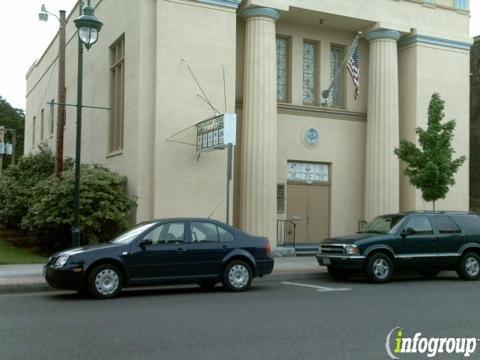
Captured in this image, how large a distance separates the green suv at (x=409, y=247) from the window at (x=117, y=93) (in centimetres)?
894

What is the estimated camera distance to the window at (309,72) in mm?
22469

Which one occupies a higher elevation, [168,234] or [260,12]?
[260,12]

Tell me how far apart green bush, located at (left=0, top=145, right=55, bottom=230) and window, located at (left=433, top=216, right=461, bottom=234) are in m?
13.1

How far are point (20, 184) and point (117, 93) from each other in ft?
17.9

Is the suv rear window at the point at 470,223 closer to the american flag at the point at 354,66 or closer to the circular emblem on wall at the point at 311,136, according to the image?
the american flag at the point at 354,66

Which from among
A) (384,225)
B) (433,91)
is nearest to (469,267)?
(384,225)

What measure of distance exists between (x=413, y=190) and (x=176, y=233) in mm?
12504

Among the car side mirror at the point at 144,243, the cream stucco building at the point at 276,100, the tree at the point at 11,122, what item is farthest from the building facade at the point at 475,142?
the tree at the point at 11,122

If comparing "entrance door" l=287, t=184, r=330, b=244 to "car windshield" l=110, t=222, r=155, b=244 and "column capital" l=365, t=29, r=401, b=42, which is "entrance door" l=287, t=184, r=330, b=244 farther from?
"car windshield" l=110, t=222, r=155, b=244

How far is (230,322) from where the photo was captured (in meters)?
8.90

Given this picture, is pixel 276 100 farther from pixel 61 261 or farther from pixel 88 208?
pixel 61 261

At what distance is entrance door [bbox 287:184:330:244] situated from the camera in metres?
21.8

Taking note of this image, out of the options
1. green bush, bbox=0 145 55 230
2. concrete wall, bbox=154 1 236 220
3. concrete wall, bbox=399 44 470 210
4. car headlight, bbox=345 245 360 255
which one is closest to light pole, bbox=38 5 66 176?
green bush, bbox=0 145 55 230

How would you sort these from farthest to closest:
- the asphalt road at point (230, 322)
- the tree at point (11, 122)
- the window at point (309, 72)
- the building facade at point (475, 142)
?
1. the tree at point (11, 122)
2. the building facade at point (475, 142)
3. the window at point (309, 72)
4. the asphalt road at point (230, 322)
